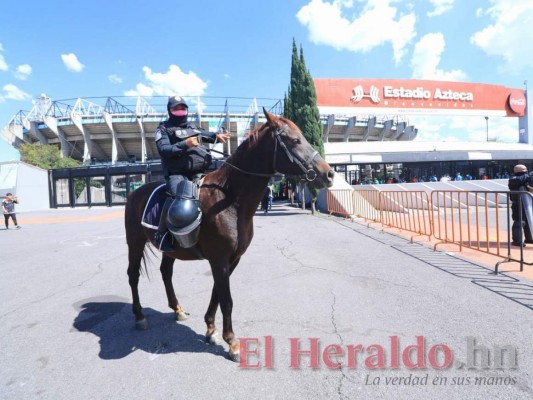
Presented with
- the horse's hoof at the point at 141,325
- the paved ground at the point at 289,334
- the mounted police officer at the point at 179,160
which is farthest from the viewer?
the horse's hoof at the point at 141,325

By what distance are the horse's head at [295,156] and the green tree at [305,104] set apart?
13676 mm

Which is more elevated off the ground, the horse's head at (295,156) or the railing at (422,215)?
the horse's head at (295,156)

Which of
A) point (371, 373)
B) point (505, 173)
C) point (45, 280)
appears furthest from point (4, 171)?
point (505, 173)

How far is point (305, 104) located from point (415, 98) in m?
23.4

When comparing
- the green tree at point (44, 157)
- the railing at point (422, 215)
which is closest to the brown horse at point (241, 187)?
the railing at point (422, 215)

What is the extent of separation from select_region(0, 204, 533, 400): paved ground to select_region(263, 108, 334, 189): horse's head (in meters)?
1.67

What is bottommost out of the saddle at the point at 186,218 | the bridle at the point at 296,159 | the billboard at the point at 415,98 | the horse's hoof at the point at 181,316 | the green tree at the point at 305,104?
the horse's hoof at the point at 181,316

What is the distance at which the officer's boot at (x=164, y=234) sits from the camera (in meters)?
2.87

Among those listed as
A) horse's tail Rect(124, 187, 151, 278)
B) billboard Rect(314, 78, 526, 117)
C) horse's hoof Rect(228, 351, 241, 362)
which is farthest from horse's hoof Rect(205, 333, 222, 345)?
billboard Rect(314, 78, 526, 117)

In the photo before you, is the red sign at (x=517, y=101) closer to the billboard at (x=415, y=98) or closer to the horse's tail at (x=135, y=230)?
the billboard at (x=415, y=98)

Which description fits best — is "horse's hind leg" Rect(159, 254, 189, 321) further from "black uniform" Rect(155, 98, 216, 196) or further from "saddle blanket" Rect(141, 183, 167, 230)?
"black uniform" Rect(155, 98, 216, 196)

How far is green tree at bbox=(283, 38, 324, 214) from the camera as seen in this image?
1634cm

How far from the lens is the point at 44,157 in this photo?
39531 mm

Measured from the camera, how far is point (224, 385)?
2316 millimetres
